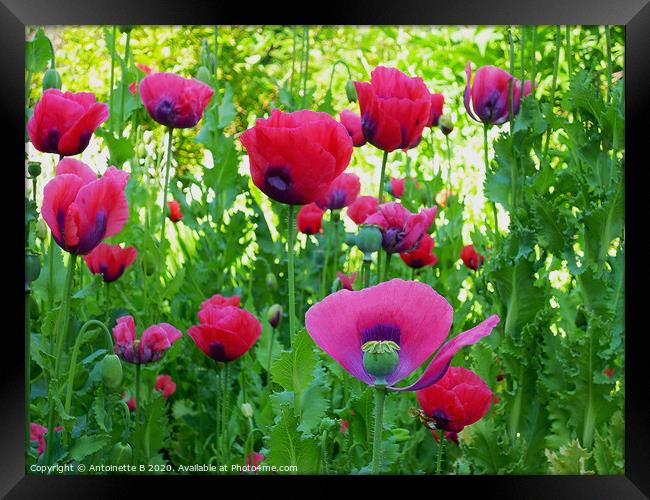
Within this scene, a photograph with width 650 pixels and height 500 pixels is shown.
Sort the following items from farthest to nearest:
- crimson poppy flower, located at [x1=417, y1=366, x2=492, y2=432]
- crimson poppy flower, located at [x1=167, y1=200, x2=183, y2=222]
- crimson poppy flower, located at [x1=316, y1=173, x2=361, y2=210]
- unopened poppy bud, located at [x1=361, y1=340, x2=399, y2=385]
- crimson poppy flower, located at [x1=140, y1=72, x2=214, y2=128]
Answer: crimson poppy flower, located at [x1=167, y1=200, x2=183, y2=222], crimson poppy flower, located at [x1=316, y1=173, x2=361, y2=210], crimson poppy flower, located at [x1=140, y1=72, x2=214, y2=128], crimson poppy flower, located at [x1=417, y1=366, x2=492, y2=432], unopened poppy bud, located at [x1=361, y1=340, x2=399, y2=385]

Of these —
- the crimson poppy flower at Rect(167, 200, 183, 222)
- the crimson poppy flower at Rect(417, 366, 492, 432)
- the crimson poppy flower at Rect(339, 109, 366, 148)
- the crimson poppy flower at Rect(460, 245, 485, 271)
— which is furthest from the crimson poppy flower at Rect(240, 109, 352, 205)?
the crimson poppy flower at Rect(167, 200, 183, 222)

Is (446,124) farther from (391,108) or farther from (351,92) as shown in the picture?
(391,108)

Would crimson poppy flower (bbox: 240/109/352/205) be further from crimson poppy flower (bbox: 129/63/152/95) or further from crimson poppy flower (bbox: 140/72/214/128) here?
crimson poppy flower (bbox: 129/63/152/95)

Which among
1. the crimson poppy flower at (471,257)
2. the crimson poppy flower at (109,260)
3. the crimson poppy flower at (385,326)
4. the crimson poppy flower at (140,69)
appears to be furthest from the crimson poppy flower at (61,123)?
the crimson poppy flower at (471,257)

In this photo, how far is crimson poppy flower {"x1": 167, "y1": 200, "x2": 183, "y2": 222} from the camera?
69.8 inches

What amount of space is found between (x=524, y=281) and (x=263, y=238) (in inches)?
24.6

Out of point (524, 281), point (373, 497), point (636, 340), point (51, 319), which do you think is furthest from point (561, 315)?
point (51, 319)

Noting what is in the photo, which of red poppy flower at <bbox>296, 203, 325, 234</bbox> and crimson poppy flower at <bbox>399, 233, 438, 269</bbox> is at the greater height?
red poppy flower at <bbox>296, 203, 325, 234</bbox>

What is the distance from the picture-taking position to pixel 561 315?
4.60ft

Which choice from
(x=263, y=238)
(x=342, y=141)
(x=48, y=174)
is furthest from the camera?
(x=263, y=238)

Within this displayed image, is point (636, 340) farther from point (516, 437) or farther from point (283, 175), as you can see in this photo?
point (283, 175)

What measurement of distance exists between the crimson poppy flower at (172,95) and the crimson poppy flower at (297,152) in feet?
1.69

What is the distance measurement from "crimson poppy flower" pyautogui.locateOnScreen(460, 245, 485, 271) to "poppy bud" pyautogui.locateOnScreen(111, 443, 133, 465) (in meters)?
0.69

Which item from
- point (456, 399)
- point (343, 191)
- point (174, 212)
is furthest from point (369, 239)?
point (174, 212)
